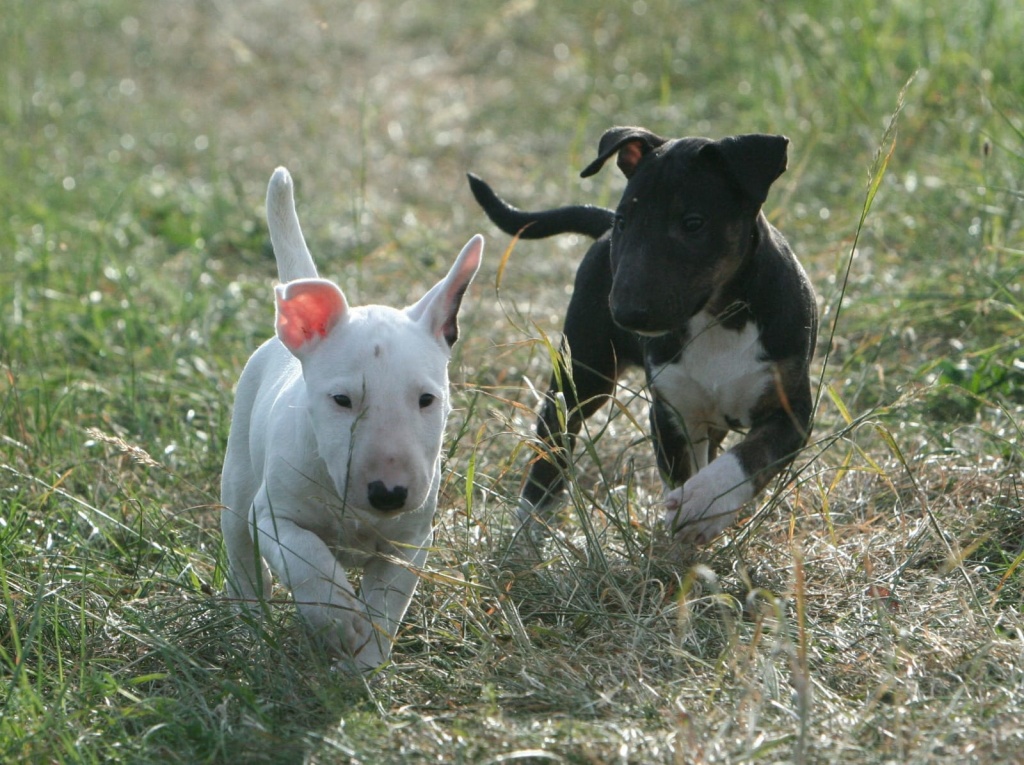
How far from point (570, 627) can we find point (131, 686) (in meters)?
1.16

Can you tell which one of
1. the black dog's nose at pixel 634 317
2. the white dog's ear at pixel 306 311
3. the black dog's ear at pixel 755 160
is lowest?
the black dog's nose at pixel 634 317

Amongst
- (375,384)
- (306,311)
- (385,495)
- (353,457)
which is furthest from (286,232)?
(385,495)

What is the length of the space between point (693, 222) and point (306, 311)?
1.27m

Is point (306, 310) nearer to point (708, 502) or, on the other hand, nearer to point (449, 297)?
point (449, 297)

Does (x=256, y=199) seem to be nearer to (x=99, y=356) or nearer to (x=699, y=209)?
(x=99, y=356)

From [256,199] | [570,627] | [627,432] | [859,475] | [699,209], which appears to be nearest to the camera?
[570,627]

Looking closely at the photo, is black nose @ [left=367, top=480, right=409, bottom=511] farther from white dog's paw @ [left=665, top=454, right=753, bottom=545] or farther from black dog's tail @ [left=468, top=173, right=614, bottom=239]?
black dog's tail @ [left=468, top=173, right=614, bottom=239]

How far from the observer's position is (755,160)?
4055 millimetres

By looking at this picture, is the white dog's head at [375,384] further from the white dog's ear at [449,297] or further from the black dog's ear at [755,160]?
the black dog's ear at [755,160]

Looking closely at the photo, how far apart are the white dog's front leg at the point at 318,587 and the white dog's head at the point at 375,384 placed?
0.19m

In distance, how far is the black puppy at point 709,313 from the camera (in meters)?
3.94

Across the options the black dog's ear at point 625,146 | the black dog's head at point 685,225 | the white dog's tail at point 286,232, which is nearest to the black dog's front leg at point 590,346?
the black dog's ear at point 625,146

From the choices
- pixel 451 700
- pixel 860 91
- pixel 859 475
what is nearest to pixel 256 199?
pixel 860 91

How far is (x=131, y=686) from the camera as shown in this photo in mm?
3508
